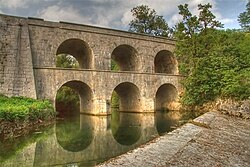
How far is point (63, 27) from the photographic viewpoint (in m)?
21.4

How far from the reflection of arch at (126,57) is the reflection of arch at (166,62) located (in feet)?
11.6

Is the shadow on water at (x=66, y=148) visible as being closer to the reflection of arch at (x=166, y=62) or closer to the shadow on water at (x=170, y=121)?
the shadow on water at (x=170, y=121)

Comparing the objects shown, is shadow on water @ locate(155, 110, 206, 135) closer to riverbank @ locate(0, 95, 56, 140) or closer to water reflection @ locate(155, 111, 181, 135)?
water reflection @ locate(155, 111, 181, 135)

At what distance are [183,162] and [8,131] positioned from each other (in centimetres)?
866

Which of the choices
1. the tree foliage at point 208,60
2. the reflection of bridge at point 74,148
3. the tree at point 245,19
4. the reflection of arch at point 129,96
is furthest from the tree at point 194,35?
the tree at point 245,19

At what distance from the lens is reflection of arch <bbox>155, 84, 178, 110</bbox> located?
28.0 meters

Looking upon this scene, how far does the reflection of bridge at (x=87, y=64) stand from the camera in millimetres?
18891

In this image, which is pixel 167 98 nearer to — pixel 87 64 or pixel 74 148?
pixel 87 64

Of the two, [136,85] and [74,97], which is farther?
[74,97]

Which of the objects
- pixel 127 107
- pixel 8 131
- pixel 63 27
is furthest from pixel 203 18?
pixel 8 131

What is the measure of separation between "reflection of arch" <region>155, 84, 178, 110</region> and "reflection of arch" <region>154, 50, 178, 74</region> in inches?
72.8

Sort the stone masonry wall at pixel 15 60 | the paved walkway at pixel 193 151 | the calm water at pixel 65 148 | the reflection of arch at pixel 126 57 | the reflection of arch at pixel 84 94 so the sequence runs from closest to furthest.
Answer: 1. the paved walkway at pixel 193 151
2. the calm water at pixel 65 148
3. the stone masonry wall at pixel 15 60
4. the reflection of arch at pixel 84 94
5. the reflection of arch at pixel 126 57

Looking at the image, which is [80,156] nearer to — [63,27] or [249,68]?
[63,27]

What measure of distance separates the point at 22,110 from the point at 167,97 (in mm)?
18141
